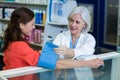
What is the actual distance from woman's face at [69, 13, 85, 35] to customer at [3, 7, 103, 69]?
2.20 ft

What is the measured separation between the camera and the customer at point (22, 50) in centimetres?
146

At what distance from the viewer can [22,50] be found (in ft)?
4.98

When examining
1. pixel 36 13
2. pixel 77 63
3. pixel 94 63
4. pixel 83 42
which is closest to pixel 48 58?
pixel 77 63

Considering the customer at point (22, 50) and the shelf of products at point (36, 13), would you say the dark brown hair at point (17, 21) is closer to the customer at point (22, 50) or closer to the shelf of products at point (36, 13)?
the customer at point (22, 50)

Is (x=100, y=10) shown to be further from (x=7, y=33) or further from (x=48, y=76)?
(x=48, y=76)

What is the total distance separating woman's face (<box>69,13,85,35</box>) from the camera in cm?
229

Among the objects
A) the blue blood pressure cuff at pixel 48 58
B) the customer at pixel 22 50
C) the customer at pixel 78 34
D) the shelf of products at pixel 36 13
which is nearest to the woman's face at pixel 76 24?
the customer at pixel 78 34

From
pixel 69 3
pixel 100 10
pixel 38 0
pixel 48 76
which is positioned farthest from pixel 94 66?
pixel 38 0

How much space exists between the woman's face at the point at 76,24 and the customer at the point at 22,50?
0.67 metres

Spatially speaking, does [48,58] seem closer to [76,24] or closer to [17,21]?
[17,21]

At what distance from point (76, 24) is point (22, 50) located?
89 centimetres

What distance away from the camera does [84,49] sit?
2094 millimetres

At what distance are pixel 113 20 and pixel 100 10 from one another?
0.86 feet

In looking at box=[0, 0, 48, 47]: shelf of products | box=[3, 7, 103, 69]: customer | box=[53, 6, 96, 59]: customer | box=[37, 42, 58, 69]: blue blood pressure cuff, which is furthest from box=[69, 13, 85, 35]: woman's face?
box=[0, 0, 48, 47]: shelf of products
